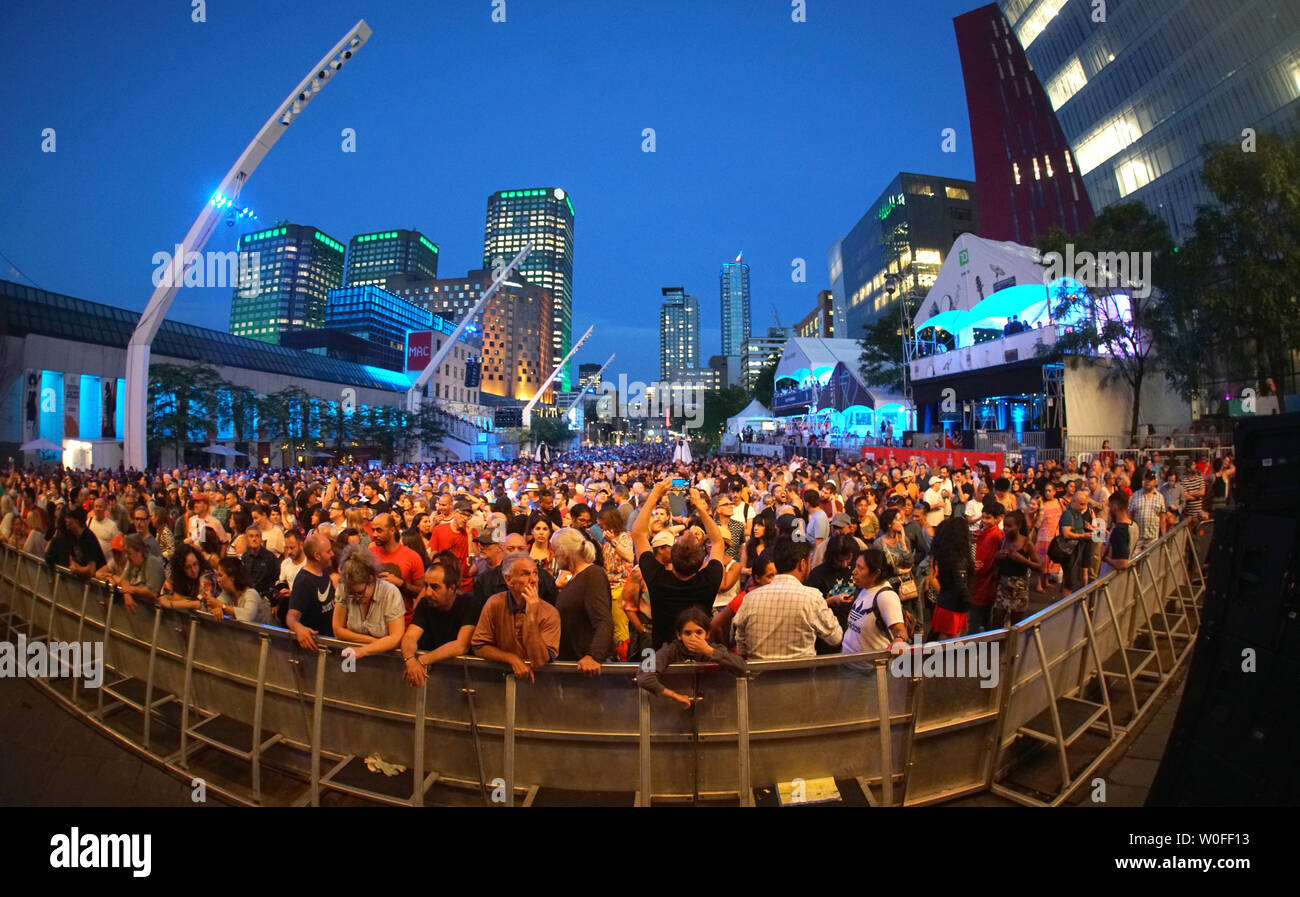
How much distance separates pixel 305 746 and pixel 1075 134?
209 feet

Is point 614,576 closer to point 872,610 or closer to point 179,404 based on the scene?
point 872,610

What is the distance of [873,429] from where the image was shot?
42.7m

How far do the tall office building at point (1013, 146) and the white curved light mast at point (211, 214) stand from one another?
5951 cm

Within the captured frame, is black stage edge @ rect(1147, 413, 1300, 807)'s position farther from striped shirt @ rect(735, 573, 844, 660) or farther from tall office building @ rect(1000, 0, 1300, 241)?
tall office building @ rect(1000, 0, 1300, 241)

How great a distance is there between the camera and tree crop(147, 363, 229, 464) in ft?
125

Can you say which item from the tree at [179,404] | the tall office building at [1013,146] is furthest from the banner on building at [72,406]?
the tall office building at [1013,146]

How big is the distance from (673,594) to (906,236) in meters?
88.6

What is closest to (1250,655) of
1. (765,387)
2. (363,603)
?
(363,603)

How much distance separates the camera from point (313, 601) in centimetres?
471

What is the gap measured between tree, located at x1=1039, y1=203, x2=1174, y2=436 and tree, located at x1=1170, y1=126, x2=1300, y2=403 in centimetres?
128
